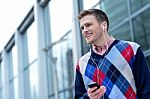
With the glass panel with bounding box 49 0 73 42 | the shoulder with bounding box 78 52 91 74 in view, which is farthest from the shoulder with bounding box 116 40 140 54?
the glass panel with bounding box 49 0 73 42

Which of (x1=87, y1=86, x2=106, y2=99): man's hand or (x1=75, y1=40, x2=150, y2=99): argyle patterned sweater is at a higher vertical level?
(x1=75, y1=40, x2=150, y2=99): argyle patterned sweater

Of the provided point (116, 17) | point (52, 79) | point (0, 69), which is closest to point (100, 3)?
point (116, 17)

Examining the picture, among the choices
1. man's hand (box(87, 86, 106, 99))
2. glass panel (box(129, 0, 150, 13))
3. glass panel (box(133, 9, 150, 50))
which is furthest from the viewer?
glass panel (box(129, 0, 150, 13))

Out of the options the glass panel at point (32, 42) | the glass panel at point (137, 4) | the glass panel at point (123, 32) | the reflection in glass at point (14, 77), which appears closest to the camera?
the glass panel at point (137, 4)

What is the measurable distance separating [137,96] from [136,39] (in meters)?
6.72

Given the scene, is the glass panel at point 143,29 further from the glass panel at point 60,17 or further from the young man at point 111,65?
the young man at point 111,65

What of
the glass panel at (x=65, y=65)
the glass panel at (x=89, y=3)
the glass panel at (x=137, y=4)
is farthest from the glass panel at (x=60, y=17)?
the glass panel at (x=137, y=4)

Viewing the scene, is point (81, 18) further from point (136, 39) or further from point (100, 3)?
point (100, 3)

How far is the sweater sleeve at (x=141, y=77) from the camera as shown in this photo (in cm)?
297

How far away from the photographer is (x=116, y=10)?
10.4 meters

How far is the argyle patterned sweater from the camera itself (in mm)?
2992

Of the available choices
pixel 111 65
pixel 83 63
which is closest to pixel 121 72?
pixel 111 65

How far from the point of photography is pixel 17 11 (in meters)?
23.5

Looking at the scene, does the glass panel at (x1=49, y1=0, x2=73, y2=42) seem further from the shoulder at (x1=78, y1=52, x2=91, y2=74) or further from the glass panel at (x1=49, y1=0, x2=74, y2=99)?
the shoulder at (x1=78, y1=52, x2=91, y2=74)
